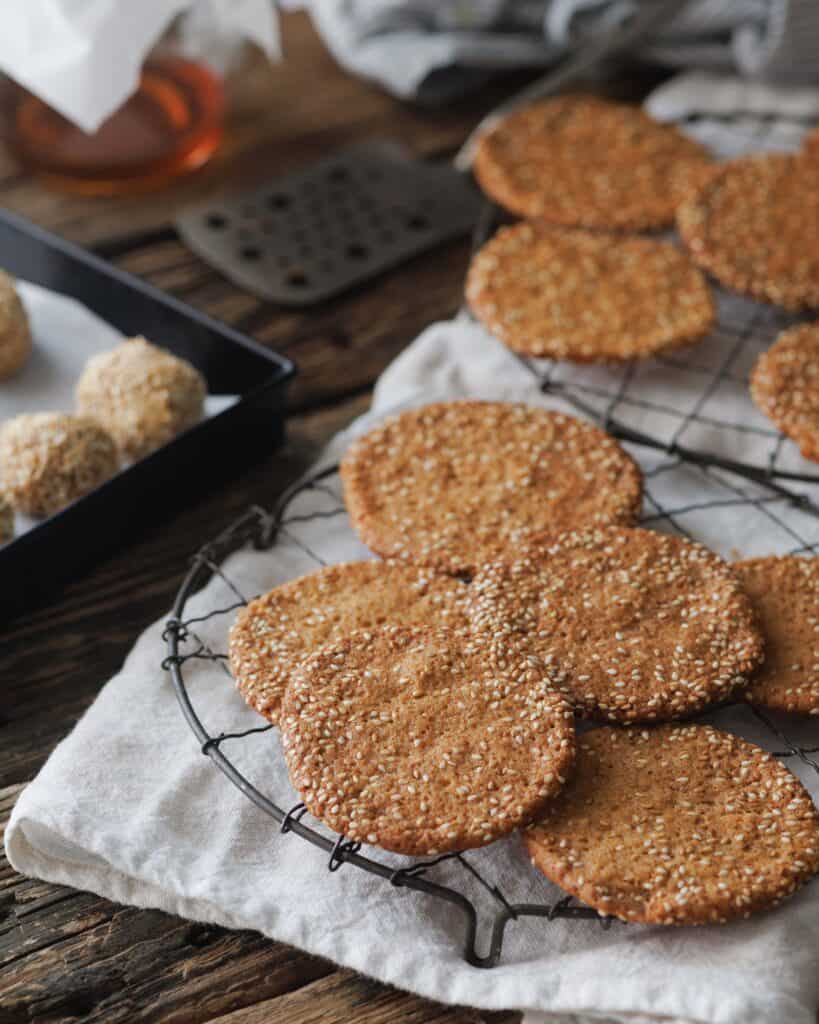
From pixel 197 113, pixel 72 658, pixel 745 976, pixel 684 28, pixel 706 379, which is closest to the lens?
pixel 745 976

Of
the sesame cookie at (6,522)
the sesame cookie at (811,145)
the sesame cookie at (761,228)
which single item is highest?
the sesame cookie at (811,145)

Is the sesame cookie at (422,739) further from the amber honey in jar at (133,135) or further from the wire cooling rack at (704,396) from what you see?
the amber honey in jar at (133,135)

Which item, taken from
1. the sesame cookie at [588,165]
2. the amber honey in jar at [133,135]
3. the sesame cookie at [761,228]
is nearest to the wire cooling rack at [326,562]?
the sesame cookie at [761,228]

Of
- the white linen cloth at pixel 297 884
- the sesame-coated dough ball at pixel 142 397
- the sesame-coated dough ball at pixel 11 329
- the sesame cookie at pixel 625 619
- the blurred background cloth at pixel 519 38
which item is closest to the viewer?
the white linen cloth at pixel 297 884

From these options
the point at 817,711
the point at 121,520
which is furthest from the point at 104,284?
the point at 817,711

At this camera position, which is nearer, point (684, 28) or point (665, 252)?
point (665, 252)

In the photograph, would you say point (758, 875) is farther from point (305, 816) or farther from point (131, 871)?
point (131, 871)

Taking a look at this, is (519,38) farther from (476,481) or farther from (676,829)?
(676,829)
